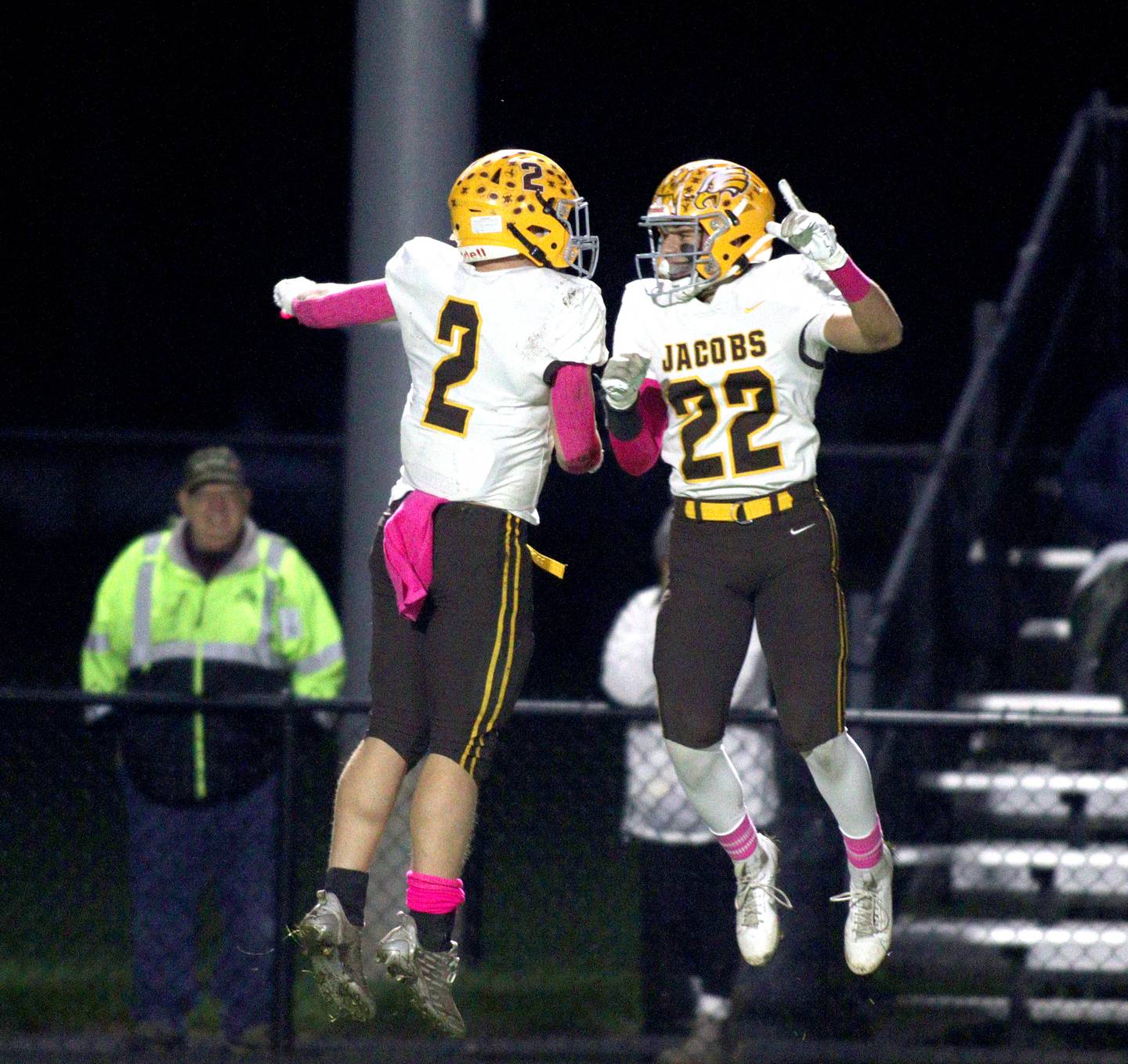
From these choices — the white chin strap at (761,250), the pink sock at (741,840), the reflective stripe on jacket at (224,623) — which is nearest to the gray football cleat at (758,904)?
the pink sock at (741,840)

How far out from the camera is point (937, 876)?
24.8 feet

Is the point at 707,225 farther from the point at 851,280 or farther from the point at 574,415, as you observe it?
the point at 574,415

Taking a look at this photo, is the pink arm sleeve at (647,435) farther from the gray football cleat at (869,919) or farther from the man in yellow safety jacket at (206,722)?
the man in yellow safety jacket at (206,722)

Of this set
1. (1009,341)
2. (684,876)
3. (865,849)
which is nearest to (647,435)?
(865,849)

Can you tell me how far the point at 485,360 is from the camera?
4.55 meters

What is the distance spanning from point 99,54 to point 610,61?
4.57 m

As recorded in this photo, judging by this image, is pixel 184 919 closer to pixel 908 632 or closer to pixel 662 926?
pixel 662 926

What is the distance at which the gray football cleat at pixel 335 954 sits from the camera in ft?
14.4

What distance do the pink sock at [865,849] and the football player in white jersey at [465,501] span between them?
3.08 feet

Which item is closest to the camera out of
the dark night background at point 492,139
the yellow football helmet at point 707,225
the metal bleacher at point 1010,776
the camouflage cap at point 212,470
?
the yellow football helmet at point 707,225

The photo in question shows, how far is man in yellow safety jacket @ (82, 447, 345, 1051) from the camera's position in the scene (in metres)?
6.50

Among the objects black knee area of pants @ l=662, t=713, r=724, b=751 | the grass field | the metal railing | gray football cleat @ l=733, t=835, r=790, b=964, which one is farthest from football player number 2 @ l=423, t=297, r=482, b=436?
the metal railing

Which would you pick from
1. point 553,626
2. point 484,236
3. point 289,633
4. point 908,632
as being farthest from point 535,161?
point 553,626

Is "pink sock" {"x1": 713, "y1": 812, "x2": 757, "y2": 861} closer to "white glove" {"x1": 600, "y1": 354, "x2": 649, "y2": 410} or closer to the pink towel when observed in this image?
the pink towel
